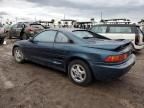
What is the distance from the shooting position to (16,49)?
7055 millimetres

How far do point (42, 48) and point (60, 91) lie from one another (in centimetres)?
179

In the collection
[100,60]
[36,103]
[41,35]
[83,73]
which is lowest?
[36,103]

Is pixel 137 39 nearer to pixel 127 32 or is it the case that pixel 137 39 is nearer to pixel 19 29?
pixel 127 32

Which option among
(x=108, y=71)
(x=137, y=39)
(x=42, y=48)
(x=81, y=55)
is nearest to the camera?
(x=108, y=71)

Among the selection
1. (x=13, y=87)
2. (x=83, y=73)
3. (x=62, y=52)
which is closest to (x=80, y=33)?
(x=62, y=52)

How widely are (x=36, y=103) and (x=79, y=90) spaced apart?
1142 mm

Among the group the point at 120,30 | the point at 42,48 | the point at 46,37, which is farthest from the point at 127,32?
the point at 42,48

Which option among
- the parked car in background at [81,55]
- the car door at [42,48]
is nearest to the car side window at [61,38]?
the parked car in background at [81,55]

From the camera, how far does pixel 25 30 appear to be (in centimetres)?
1482

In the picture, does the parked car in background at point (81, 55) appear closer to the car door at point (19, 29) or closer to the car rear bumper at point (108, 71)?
the car rear bumper at point (108, 71)

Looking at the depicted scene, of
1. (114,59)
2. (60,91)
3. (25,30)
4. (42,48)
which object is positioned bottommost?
(60,91)

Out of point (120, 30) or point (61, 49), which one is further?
point (120, 30)

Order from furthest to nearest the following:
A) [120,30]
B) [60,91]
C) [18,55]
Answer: [120,30], [18,55], [60,91]

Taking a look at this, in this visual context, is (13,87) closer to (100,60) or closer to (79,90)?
(79,90)
